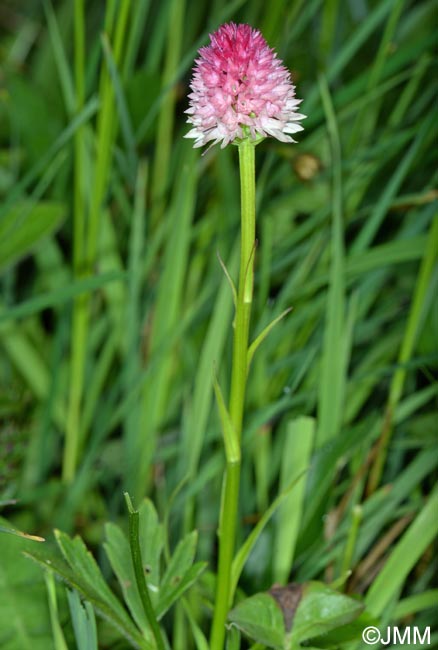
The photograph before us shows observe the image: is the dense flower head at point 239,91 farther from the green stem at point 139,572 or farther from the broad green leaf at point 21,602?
the broad green leaf at point 21,602

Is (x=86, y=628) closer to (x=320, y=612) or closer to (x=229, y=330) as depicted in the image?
(x=320, y=612)

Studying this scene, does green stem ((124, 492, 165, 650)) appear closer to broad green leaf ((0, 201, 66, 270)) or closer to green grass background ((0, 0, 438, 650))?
green grass background ((0, 0, 438, 650))

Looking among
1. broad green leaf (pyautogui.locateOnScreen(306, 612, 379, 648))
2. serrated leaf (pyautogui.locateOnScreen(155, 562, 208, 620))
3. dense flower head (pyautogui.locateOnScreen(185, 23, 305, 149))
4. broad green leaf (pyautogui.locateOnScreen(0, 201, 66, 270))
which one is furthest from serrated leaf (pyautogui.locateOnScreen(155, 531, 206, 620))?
broad green leaf (pyautogui.locateOnScreen(0, 201, 66, 270))

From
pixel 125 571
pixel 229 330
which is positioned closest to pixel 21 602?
pixel 125 571

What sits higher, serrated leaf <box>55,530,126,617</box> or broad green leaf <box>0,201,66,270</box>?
broad green leaf <box>0,201,66,270</box>

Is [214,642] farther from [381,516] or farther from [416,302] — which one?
[416,302]

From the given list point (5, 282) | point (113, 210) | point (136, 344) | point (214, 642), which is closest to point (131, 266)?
point (136, 344)
